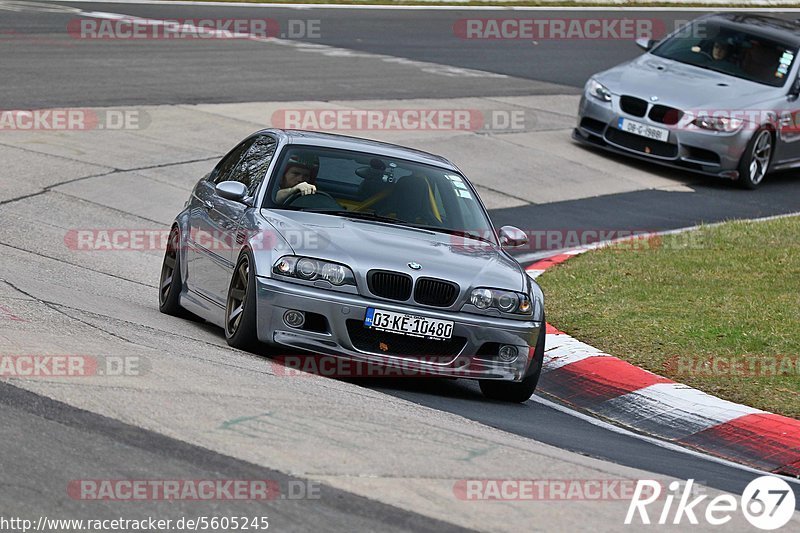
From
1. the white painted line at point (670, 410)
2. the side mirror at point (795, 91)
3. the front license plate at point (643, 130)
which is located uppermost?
the side mirror at point (795, 91)

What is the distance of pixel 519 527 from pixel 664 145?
43.7 feet

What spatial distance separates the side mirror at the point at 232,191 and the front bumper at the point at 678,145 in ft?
32.5

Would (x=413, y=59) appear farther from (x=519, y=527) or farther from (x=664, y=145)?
(x=519, y=527)

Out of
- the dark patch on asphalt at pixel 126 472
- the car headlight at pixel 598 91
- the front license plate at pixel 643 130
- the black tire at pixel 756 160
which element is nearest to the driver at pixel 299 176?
the dark patch on asphalt at pixel 126 472

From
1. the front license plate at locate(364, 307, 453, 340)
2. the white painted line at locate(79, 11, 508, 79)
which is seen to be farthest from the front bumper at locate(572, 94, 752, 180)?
the front license plate at locate(364, 307, 453, 340)

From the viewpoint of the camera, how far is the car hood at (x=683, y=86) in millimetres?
18250

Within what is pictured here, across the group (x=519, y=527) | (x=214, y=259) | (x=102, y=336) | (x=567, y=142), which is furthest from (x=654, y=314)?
(x=567, y=142)

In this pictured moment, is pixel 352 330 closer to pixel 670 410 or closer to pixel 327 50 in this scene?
pixel 670 410

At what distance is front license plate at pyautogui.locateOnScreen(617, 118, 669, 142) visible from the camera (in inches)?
716

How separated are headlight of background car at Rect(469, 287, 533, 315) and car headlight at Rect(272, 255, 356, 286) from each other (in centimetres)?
75

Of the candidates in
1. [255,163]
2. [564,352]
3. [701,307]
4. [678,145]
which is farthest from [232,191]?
[678,145]

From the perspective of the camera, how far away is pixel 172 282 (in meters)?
10.0

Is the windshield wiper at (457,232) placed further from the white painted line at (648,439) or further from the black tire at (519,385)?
the white painted line at (648,439)

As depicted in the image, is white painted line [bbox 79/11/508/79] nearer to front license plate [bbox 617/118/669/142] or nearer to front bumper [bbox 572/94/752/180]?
front bumper [bbox 572/94/752/180]
